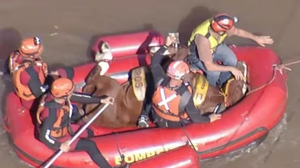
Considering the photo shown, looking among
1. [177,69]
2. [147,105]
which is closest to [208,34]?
[177,69]

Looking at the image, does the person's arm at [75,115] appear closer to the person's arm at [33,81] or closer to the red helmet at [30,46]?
the person's arm at [33,81]

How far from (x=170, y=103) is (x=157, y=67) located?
37 centimetres

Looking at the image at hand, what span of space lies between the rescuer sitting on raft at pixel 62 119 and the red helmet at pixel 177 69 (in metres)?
0.64

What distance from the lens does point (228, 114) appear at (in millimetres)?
6730

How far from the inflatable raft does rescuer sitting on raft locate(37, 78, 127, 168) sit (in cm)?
7

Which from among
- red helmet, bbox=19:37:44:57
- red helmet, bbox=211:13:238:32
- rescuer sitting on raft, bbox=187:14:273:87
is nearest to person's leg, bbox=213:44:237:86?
rescuer sitting on raft, bbox=187:14:273:87

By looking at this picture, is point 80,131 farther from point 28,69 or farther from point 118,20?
point 118,20

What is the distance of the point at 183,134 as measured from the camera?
6.62 meters

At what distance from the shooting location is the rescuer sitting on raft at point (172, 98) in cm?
636

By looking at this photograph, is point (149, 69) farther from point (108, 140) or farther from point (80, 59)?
point (80, 59)

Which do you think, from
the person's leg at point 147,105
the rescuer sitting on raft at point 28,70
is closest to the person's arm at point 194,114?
the person's leg at point 147,105

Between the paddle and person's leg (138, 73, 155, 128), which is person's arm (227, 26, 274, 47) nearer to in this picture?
person's leg (138, 73, 155, 128)

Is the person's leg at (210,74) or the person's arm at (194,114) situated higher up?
the person's leg at (210,74)

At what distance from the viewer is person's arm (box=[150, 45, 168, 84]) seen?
21.6 feet
